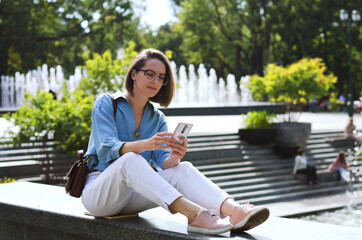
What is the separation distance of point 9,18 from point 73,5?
4.69 meters

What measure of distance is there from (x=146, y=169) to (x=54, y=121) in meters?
8.01

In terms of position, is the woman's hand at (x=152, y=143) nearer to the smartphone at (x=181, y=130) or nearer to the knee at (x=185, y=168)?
the smartphone at (x=181, y=130)

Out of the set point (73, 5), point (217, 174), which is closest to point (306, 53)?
point (73, 5)

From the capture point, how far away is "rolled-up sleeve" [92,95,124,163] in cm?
343

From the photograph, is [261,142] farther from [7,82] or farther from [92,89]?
[7,82]

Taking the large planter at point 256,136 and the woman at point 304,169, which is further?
the large planter at point 256,136

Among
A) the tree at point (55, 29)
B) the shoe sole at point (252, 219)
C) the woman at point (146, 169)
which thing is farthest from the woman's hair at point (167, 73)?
the tree at point (55, 29)

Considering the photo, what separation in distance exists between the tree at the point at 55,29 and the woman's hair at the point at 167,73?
32394mm

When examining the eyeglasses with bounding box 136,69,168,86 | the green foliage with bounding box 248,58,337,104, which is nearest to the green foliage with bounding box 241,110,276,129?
the green foliage with bounding box 248,58,337,104

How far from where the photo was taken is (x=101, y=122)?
138 inches

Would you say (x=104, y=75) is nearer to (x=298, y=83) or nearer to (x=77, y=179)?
(x=298, y=83)

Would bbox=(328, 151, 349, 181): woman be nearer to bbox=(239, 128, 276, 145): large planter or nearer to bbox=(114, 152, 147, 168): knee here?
bbox=(239, 128, 276, 145): large planter

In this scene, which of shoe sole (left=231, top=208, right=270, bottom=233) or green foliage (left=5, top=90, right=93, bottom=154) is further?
green foliage (left=5, top=90, right=93, bottom=154)

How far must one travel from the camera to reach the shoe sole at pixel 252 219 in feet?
10.3
